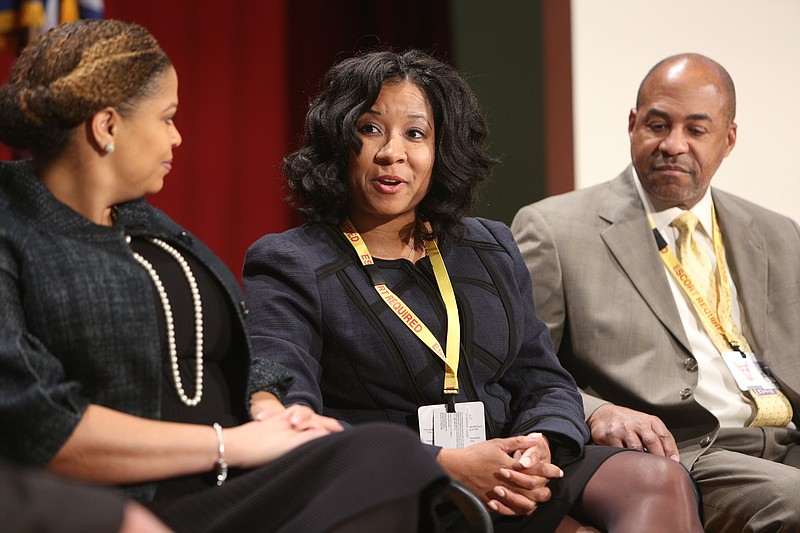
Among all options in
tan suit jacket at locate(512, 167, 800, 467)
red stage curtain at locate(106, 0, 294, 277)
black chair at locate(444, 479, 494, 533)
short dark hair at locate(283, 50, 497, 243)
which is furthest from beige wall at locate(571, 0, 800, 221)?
black chair at locate(444, 479, 494, 533)

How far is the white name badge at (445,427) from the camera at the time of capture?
2234 mm

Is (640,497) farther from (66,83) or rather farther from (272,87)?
(272,87)

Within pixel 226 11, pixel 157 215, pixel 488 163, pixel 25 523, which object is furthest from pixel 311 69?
pixel 25 523

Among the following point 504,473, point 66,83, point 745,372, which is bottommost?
point 745,372

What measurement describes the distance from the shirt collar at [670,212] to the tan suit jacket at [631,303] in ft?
0.08

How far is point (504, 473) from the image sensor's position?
2096 mm

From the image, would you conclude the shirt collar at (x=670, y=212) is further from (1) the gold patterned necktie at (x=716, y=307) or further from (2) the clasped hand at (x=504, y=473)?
(2) the clasped hand at (x=504, y=473)

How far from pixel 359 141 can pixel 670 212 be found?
1.08 meters

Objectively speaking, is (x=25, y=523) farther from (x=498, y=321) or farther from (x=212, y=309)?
(x=498, y=321)

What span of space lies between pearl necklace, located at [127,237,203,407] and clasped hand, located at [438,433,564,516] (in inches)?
24.4

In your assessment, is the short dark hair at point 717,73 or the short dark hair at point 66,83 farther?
the short dark hair at point 717,73

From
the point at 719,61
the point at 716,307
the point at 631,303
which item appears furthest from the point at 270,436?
the point at 719,61

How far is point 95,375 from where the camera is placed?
1.59 meters

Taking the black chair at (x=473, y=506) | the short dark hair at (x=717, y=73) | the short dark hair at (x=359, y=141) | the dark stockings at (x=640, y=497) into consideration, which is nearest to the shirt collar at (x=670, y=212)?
the short dark hair at (x=717, y=73)
